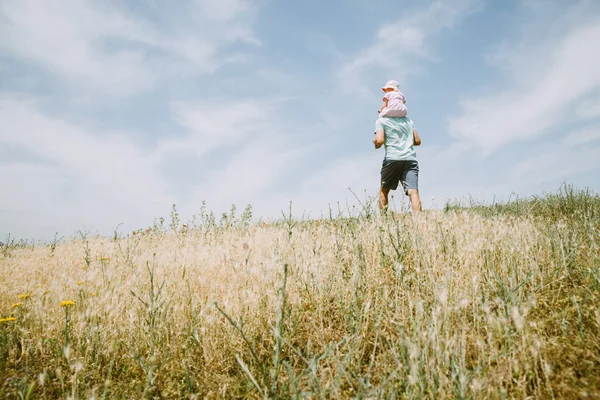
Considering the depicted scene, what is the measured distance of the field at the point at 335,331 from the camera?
1493 millimetres

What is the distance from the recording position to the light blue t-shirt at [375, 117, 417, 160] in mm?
5438

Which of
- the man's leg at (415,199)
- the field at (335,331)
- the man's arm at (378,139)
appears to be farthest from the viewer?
the man's arm at (378,139)

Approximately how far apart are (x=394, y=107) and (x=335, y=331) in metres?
4.37

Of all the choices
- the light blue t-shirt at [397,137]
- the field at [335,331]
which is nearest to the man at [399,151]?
the light blue t-shirt at [397,137]

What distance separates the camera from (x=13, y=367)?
2.19m

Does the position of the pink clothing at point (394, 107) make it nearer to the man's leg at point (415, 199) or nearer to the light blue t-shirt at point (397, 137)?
the light blue t-shirt at point (397, 137)

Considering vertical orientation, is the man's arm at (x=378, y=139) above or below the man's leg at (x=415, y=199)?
above

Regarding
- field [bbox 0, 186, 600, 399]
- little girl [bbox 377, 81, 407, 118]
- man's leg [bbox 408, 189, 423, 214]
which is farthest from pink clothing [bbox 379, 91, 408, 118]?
field [bbox 0, 186, 600, 399]

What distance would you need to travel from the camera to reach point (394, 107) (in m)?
5.50

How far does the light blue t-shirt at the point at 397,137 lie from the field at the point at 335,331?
2.40 m

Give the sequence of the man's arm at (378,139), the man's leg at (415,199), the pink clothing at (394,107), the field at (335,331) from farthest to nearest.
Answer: the pink clothing at (394,107)
the man's arm at (378,139)
the man's leg at (415,199)
the field at (335,331)

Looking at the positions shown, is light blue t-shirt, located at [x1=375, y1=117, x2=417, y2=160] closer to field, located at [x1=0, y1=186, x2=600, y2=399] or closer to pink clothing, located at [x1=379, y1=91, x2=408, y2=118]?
pink clothing, located at [x1=379, y1=91, x2=408, y2=118]

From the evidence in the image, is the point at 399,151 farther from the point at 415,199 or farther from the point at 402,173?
the point at 415,199

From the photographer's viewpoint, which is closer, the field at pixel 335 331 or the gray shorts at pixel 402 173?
the field at pixel 335 331
